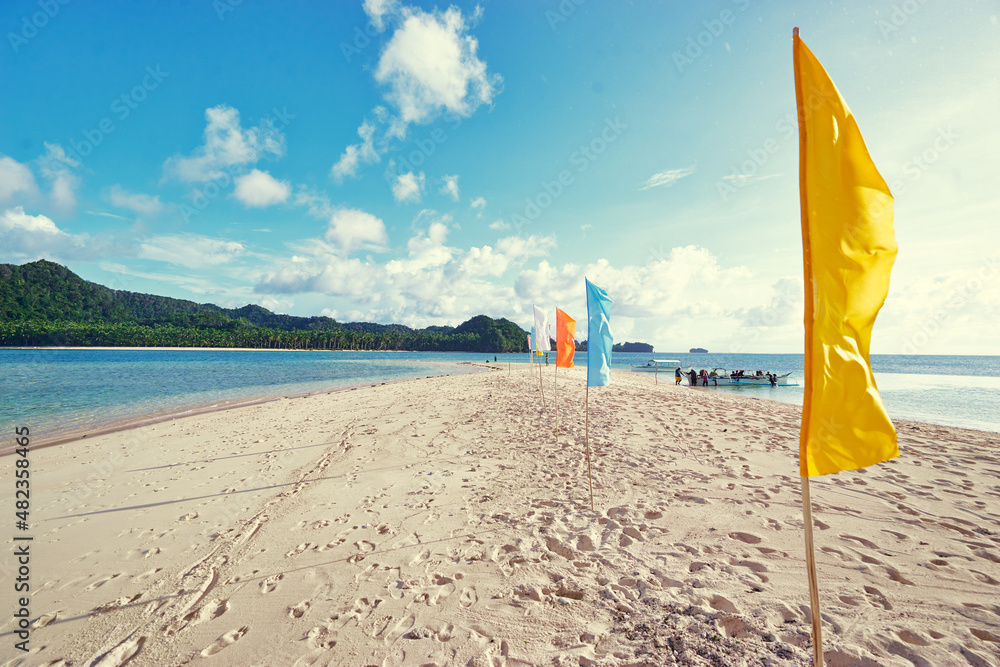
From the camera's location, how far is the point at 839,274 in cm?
182

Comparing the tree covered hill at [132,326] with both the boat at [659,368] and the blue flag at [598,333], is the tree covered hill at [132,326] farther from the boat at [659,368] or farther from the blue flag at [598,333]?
the blue flag at [598,333]

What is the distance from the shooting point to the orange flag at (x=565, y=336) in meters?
10.6

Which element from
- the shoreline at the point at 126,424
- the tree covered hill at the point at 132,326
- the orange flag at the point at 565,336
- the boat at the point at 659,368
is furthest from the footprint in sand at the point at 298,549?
the tree covered hill at the point at 132,326

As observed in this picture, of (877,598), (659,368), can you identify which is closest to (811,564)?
(877,598)

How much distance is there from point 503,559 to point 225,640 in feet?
8.51

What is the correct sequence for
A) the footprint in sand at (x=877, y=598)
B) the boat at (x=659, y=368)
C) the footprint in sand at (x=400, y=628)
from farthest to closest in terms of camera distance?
the boat at (x=659, y=368) < the footprint in sand at (x=877, y=598) < the footprint in sand at (x=400, y=628)

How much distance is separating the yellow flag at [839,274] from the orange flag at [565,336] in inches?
338

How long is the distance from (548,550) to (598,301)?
11.6 feet

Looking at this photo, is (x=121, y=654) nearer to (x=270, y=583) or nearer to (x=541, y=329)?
(x=270, y=583)

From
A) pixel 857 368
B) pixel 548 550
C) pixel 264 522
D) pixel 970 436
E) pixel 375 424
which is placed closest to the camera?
pixel 857 368

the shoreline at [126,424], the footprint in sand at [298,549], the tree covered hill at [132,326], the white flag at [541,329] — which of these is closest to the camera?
the footprint in sand at [298,549]

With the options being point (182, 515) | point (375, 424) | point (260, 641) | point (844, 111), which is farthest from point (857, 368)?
point (375, 424)

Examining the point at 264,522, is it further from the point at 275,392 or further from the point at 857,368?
the point at 275,392

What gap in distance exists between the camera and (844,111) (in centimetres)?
190
